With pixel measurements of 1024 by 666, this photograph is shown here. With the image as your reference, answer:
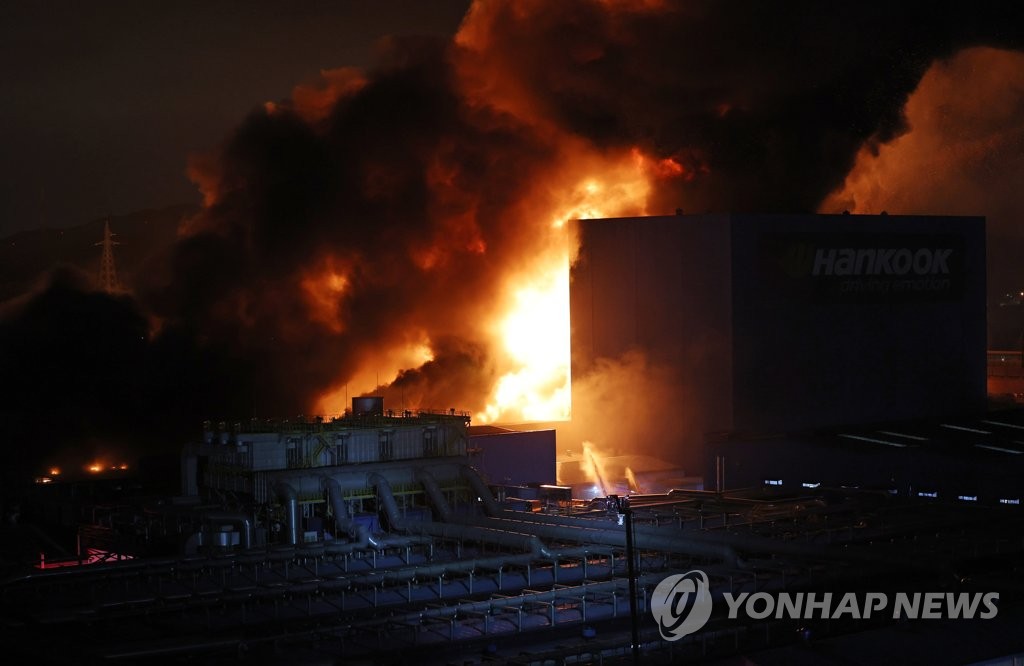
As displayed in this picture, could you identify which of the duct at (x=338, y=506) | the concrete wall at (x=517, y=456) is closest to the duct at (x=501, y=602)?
the duct at (x=338, y=506)

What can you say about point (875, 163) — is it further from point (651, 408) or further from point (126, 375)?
point (126, 375)

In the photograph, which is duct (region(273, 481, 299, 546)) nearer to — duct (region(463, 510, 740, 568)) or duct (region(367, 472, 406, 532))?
duct (region(367, 472, 406, 532))

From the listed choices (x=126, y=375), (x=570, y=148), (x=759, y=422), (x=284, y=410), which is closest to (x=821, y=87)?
(x=570, y=148)

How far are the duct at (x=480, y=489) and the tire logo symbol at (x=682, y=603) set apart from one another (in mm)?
10567

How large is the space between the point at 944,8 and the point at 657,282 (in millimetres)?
19558

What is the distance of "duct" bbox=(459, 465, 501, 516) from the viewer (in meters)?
39.3

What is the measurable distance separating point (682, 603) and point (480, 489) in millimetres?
12696

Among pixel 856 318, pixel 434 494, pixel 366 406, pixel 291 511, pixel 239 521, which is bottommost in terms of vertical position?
pixel 239 521

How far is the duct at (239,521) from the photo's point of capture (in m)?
36.2

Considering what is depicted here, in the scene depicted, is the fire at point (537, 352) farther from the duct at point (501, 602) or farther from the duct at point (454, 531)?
the duct at point (501, 602)

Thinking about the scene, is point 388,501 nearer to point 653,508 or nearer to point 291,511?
point 291,511

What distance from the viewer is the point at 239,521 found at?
36562 millimetres

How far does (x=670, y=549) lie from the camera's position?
1281 inches

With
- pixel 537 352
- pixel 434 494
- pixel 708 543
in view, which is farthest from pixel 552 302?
pixel 708 543
